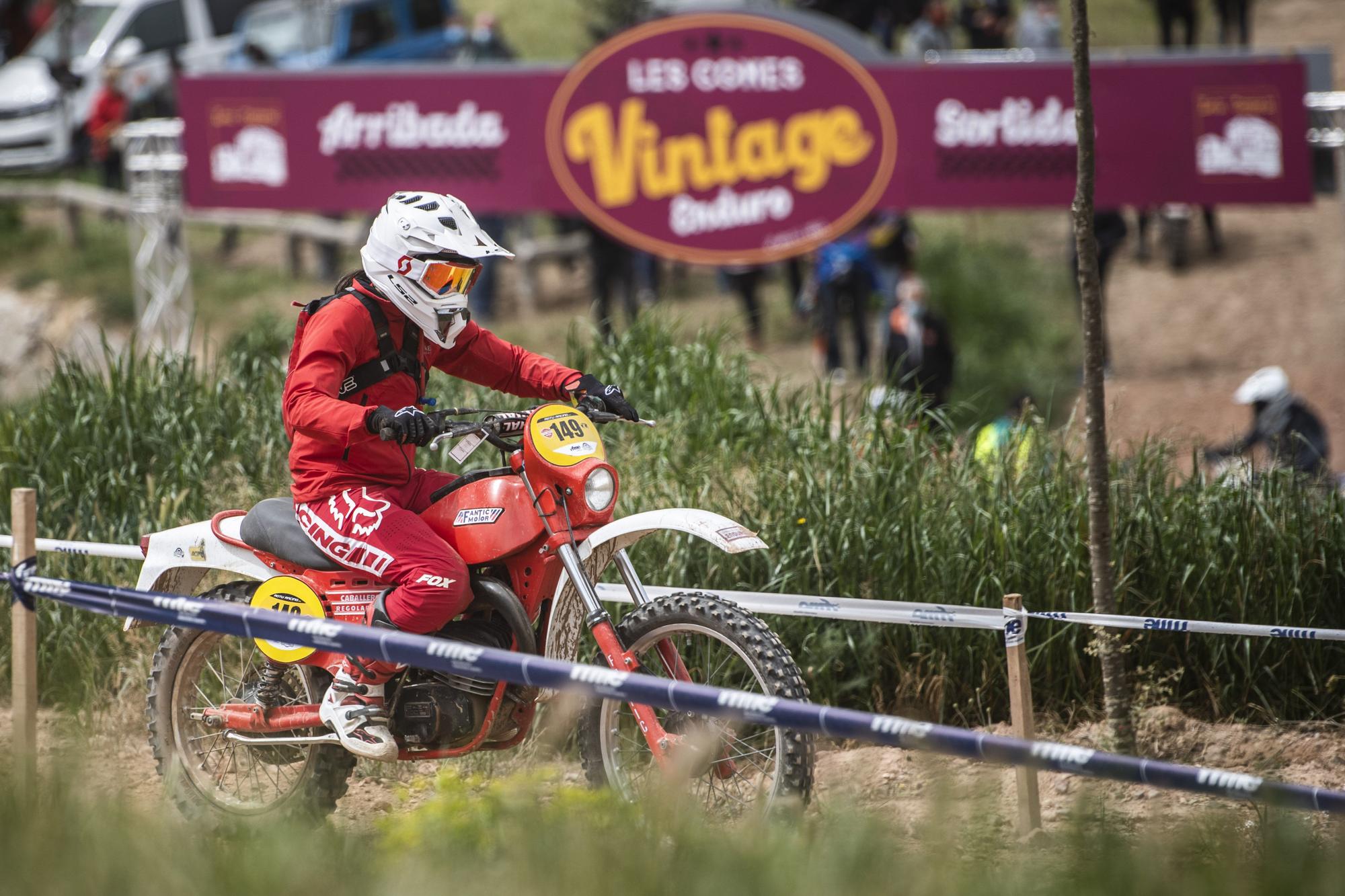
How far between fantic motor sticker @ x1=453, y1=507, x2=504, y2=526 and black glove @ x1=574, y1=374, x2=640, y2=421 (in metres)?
0.51

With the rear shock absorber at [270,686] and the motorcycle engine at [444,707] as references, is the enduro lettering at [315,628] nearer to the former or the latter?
the motorcycle engine at [444,707]

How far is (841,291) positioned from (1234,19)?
10.5 meters

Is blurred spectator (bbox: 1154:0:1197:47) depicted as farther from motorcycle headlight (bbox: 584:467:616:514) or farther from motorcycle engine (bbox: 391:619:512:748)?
motorcycle engine (bbox: 391:619:512:748)

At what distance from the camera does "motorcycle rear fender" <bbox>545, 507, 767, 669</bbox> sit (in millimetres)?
4320

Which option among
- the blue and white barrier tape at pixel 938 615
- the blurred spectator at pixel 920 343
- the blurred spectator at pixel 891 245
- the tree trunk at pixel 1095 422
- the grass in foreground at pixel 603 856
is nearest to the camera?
the grass in foreground at pixel 603 856

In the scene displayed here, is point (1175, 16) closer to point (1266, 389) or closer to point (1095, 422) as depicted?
point (1266, 389)

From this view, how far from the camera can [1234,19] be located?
2045cm

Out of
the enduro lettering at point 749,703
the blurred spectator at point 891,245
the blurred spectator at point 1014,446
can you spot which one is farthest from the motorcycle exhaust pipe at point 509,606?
the blurred spectator at point 891,245

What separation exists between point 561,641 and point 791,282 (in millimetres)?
11028

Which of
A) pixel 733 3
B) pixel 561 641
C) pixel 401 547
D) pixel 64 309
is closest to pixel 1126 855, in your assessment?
pixel 561 641

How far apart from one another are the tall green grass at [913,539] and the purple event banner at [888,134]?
5323mm

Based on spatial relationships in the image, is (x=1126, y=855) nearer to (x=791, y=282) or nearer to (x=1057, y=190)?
(x=1057, y=190)

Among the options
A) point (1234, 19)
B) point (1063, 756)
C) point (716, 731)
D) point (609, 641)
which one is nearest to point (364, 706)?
point (609, 641)

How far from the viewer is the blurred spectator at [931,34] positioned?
17.7 meters
